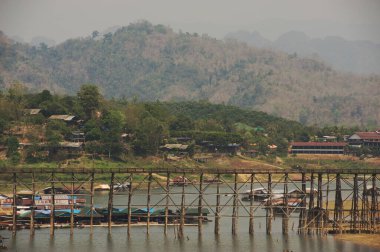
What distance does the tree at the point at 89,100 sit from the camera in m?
158

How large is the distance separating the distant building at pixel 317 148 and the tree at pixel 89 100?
152 feet

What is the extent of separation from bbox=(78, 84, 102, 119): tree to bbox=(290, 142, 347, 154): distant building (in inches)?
1825

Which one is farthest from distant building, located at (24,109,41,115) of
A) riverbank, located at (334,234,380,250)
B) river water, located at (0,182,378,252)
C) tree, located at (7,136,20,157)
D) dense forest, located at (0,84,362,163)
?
riverbank, located at (334,234,380,250)

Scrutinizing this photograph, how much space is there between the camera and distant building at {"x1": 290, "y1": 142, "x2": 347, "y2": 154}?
182875 mm

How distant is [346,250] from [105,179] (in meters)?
69.3

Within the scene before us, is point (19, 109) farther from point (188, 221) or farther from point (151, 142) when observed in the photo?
point (188, 221)

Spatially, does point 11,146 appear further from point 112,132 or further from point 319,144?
point 319,144

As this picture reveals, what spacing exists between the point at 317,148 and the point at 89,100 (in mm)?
52931

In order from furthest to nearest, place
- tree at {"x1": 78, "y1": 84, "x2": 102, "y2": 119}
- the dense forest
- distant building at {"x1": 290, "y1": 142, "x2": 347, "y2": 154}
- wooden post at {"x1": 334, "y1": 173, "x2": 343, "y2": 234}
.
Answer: distant building at {"x1": 290, "y1": 142, "x2": 347, "y2": 154} < tree at {"x1": 78, "y1": 84, "x2": 102, "y2": 119} < the dense forest < wooden post at {"x1": 334, "y1": 173, "x2": 343, "y2": 234}

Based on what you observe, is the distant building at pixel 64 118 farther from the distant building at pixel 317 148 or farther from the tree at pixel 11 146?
the distant building at pixel 317 148

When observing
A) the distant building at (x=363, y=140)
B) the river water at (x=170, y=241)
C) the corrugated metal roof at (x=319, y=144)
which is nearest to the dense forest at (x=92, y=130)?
the corrugated metal roof at (x=319, y=144)

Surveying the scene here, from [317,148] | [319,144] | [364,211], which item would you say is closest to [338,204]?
[364,211]

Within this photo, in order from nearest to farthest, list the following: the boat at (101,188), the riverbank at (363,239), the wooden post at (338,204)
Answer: the riverbank at (363,239) < the wooden post at (338,204) < the boat at (101,188)

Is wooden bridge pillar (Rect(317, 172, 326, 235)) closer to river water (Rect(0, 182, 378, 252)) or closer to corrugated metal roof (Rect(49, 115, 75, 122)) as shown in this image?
river water (Rect(0, 182, 378, 252))
